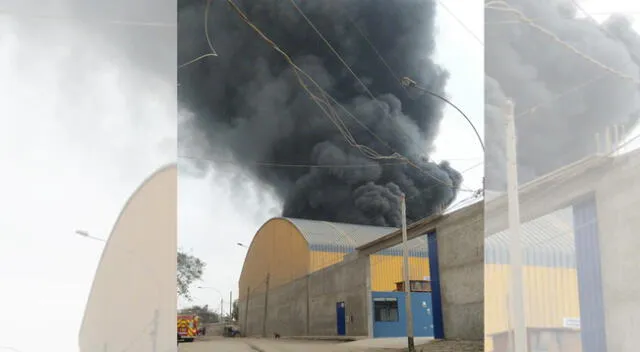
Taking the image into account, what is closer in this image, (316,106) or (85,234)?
(85,234)

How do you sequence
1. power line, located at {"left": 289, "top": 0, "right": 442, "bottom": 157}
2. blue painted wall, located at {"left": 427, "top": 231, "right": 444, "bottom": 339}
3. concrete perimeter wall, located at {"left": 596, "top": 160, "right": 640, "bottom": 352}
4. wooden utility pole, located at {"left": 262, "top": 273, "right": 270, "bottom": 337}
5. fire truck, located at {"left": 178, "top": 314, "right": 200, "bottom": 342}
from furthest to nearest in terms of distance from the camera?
power line, located at {"left": 289, "top": 0, "right": 442, "bottom": 157}, blue painted wall, located at {"left": 427, "top": 231, "right": 444, "bottom": 339}, wooden utility pole, located at {"left": 262, "top": 273, "right": 270, "bottom": 337}, fire truck, located at {"left": 178, "top": 314, "right": 200, "bottom": 342}, concrete perimeter wall, located at {"left": 596, "top": 160, "right": 640, "bottom": 352}

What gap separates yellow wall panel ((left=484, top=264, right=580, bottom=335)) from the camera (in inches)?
110

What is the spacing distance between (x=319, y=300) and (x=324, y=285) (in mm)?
72

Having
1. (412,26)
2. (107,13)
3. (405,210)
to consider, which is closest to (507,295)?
(405,210)

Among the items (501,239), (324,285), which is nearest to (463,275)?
(501,239)

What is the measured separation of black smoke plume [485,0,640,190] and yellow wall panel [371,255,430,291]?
0.51 metres

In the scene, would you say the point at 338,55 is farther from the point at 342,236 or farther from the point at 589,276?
the point at 589,276

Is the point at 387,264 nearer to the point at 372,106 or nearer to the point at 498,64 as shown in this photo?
the point at 372,106

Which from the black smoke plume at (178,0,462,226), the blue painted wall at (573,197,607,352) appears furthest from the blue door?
the blue painted wall at (573,197,607,352)

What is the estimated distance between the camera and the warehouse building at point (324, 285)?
293cm

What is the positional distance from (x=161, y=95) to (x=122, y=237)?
2.16 ft

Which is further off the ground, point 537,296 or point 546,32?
point 546,32

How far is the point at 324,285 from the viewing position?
298 centimetres

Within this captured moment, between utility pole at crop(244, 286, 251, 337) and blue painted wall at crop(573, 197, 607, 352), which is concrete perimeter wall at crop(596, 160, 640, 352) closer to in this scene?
blue painted wall at crop(573, 197, 607, 352)
